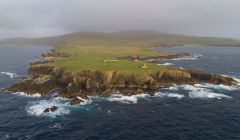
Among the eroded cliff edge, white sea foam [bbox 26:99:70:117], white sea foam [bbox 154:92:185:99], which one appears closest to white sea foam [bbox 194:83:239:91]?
the eroded cliff edge

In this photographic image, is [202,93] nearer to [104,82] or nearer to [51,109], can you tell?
[104,82]

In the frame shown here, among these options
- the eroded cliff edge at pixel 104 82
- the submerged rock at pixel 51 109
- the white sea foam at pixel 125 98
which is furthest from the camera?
the eroded cliff edge at pixel 104 82

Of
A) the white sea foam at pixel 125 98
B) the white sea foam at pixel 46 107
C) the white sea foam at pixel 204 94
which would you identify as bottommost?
the white sea foam at pixel 46 107

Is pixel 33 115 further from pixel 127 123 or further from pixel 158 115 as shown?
pixel 158 115

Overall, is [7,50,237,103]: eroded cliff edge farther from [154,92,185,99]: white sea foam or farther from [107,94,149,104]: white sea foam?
[154,92,185,99]: white sea foam

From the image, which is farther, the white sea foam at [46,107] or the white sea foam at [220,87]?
the white sea foam at [220,87]

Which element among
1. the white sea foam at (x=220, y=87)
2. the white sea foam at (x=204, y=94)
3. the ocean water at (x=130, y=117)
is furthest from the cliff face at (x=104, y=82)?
the white sea foam at (x=204, y=94)

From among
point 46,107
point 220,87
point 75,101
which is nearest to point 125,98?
point 75,101

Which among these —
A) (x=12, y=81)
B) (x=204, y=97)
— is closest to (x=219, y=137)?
(x=204, y=97)

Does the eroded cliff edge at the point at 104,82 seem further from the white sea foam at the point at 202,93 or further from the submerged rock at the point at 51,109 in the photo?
the submerged rock at the point at 51,109
